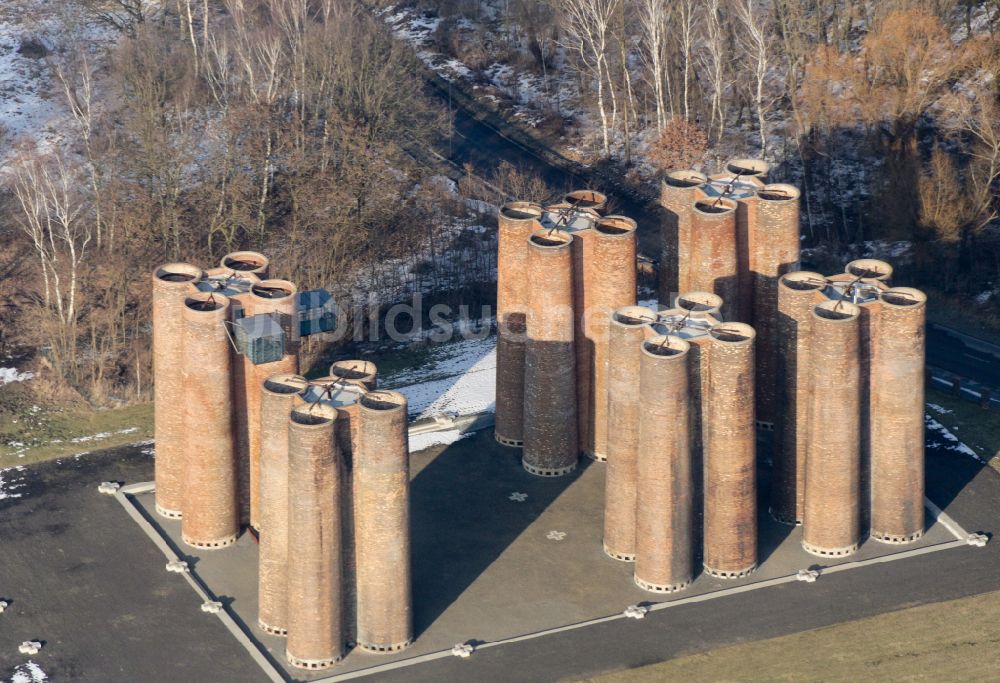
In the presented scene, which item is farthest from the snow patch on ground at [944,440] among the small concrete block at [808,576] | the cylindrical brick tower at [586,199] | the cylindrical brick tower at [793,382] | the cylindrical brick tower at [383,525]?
the cylindrical brick tower at [383,525]

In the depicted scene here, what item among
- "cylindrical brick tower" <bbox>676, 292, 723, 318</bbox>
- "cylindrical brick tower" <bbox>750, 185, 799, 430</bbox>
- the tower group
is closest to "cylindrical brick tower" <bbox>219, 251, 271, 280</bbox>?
the tower group

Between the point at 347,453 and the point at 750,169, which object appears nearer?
the point at 347,453

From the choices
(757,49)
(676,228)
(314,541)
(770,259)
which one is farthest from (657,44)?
(314,541)

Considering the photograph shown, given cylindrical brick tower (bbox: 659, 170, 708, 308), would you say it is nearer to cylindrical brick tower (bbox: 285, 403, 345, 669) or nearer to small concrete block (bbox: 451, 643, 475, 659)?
small concrete block (bbox: 451, 643, 475, 659)

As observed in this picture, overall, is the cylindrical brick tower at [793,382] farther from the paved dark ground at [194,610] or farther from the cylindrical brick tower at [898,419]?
the paved dark ground at [194,610]

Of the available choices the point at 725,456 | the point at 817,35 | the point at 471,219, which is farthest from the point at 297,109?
the point at 725,456

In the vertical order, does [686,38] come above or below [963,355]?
above

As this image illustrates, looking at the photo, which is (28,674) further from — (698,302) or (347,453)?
(698,302)
